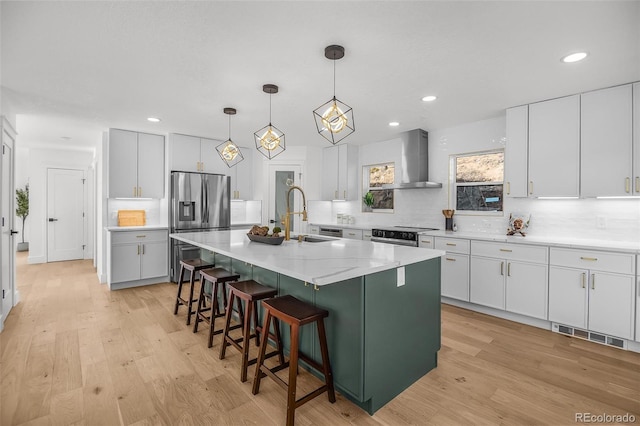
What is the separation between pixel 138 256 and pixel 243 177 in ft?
7.48

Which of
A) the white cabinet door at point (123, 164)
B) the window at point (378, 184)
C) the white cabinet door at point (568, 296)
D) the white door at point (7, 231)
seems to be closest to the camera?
the white cabinet door at point (568, 296)

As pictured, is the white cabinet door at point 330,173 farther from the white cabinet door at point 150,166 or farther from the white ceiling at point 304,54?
the white cabinet door at point 150,166

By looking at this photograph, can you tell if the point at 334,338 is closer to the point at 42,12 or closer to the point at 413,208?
the point at 42,12

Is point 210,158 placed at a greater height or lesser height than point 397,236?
greater

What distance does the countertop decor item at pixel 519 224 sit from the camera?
3.84m

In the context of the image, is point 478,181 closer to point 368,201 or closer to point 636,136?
point 636,136

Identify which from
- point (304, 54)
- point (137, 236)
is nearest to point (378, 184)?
point (304, 54)

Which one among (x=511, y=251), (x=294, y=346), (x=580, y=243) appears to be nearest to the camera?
(x=294, y=346)

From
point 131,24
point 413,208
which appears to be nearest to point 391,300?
point 131,24

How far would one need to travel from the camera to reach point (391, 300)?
6.71ft

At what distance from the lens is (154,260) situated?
16.4 feet

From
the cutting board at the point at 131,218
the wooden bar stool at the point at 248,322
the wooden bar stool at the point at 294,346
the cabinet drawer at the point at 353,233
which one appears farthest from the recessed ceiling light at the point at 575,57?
the cutting board at the point at 131,218

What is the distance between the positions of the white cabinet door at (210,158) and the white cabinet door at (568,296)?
5131 mm

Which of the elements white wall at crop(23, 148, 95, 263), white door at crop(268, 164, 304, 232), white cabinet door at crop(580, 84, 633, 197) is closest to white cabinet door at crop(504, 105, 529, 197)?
white cabinet door at crop(580, 84, 633, 197)
